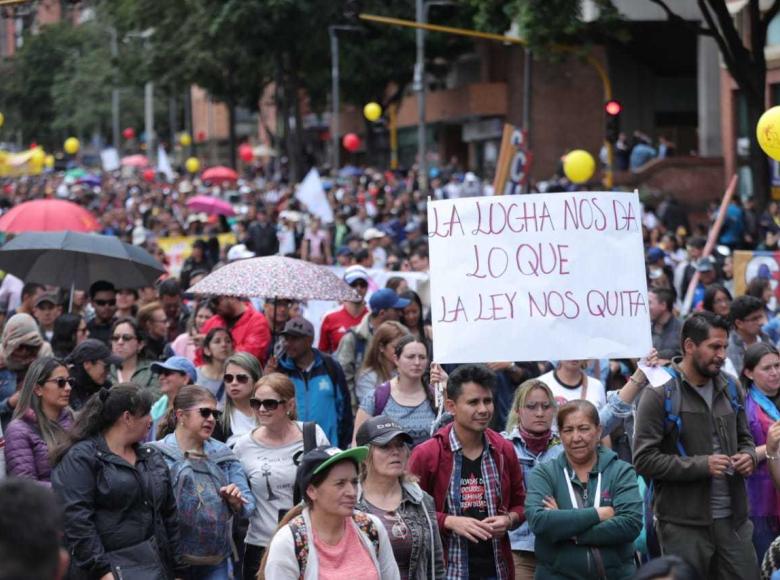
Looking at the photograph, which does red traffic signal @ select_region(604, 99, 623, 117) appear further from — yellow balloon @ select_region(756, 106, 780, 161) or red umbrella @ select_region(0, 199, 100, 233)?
yellow balloon @ select_region(756, 106, 780, 161)

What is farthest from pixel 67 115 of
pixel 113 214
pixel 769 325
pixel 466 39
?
pixel 769 325

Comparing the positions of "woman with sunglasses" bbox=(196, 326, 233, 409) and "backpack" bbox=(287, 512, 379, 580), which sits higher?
"woman with sunglasses" bbox=(196, 326, 233, 409)

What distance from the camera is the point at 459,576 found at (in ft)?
23.2

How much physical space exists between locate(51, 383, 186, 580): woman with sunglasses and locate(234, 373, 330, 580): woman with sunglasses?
1003mm

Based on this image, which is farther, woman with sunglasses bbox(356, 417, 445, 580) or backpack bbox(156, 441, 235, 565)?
backpack bbox(156, 441, 235, 565)

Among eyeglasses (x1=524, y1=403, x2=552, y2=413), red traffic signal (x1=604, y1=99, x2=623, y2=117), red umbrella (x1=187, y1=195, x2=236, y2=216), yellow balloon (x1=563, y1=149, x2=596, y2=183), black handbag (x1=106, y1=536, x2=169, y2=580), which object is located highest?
red traffic signal (x1=604, y1=99, x2=623, y2=117)

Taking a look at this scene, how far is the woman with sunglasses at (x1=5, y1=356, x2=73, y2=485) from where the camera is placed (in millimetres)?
7293

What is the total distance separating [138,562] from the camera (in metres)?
6.61

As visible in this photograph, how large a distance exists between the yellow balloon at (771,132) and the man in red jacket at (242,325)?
396 cm

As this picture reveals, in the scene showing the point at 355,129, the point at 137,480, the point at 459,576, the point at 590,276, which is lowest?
the point at 459,576

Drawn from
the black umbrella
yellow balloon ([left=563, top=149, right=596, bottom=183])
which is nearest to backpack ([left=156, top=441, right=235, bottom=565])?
the black umbrella

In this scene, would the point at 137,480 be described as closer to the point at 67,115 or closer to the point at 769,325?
the point at 769,325

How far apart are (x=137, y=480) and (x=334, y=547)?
44.8 inches

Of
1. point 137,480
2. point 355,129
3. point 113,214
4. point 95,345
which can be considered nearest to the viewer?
point 137,480
